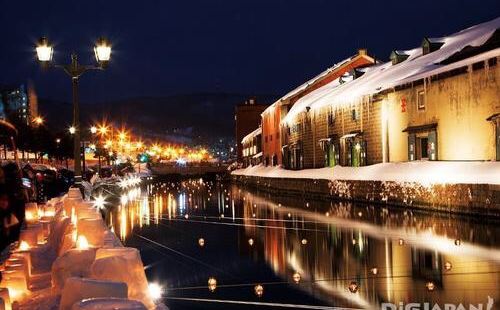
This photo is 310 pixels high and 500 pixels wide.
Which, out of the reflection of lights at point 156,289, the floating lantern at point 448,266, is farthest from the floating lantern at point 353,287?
the reflection of lights at point 156,289

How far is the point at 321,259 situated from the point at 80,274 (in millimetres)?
5907

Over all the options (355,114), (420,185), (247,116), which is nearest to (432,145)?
(420,185)

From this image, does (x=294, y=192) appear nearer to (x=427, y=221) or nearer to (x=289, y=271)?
(x=427, y=221)

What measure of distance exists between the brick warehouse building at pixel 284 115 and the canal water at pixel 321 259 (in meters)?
33.2

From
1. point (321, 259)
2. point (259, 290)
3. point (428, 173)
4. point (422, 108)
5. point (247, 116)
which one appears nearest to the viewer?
point (259, 290)

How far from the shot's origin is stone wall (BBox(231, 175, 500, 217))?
19.5 metres

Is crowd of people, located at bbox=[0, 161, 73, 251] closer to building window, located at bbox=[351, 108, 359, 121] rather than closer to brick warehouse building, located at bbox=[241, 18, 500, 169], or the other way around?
brick warehouse building, located at bbox=[241, 18, 500, 169]

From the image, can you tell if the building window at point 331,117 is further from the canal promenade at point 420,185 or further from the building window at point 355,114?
the canal promenade at point 420,185

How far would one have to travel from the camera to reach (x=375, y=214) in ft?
74.0

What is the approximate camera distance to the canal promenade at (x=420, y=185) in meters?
19.8

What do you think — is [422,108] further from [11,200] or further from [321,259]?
[11,200]

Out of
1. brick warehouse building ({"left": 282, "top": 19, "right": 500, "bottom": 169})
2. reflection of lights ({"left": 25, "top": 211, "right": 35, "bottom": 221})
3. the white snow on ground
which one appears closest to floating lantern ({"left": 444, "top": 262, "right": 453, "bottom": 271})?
the white snow on ground

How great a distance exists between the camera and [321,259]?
40.1 ft

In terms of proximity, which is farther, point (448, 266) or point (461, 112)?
point (461, 112)
